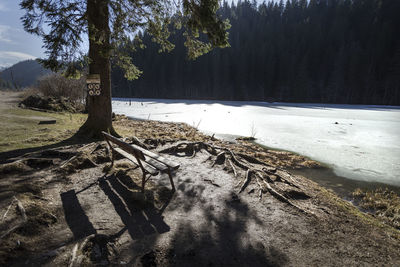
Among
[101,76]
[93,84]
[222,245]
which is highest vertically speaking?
[101,76]

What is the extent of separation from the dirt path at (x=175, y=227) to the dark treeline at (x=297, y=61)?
167ft

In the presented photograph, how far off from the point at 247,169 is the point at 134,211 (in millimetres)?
3448

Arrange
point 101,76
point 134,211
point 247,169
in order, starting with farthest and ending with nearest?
point 101,76
point 247,169
point 134,211

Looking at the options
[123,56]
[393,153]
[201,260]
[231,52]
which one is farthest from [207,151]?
[231,52]

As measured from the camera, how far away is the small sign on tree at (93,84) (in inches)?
322

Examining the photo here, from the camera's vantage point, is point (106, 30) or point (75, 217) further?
point (106, 30)

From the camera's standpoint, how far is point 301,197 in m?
4.81

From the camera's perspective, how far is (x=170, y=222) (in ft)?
11.6

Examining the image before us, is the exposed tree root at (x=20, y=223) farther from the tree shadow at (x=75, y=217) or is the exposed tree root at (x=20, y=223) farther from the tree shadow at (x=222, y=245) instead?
the tree shadow at (x=222, y=245)

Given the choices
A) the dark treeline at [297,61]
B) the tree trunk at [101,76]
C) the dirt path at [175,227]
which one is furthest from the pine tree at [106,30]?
the dark treeline at [297,61]

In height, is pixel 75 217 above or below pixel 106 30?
below

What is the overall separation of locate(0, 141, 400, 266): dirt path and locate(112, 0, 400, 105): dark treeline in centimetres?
5076

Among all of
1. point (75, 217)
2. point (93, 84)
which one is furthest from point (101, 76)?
point (75, 217)

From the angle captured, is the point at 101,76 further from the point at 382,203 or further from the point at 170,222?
the point at 382,203
